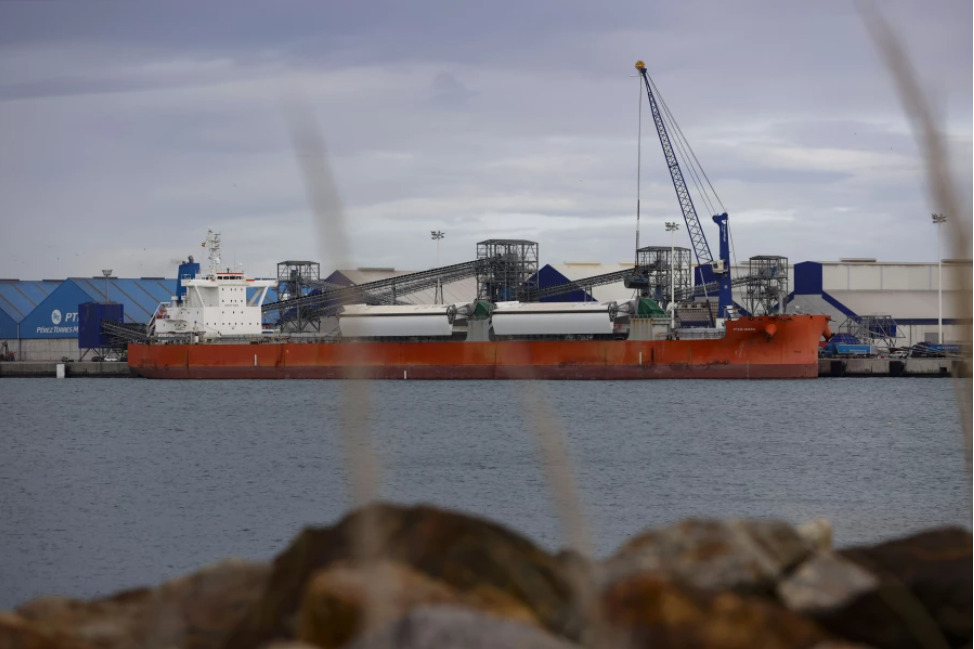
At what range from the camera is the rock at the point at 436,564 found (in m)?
4.58

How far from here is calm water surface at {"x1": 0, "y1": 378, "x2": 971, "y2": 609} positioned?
14617 millimetres

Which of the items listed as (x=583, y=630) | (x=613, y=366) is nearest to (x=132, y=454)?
(x=583, y=630)

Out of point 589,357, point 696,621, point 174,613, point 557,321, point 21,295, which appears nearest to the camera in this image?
point 696,621

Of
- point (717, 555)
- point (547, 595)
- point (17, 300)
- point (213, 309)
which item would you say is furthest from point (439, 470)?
point (17, 300)

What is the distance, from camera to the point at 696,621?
4.50 meters

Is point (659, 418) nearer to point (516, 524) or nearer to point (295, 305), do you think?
point (516, 524)

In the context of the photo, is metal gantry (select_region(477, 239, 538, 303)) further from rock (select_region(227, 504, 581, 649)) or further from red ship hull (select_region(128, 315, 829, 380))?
rock (select_region(227, 504, 581, 649))

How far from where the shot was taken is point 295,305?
209 ft

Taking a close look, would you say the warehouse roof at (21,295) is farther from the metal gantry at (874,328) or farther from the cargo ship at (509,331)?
the metal gantry at (874,328)

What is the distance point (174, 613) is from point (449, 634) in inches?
A: 94.0

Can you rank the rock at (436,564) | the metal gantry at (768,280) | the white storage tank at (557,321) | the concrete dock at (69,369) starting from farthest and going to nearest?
the concrete dock at (69,369)
the metal gantry at (768,280)
the white storage tank at (557,321)
the rock at (436,564)

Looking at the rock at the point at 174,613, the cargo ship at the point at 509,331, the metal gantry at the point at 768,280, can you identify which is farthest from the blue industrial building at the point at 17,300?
the rock at the point at 174,613

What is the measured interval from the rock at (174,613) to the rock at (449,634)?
5.47 feet

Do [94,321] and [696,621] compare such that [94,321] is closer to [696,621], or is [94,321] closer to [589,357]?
[589,357]
